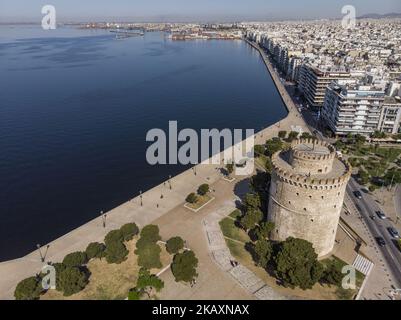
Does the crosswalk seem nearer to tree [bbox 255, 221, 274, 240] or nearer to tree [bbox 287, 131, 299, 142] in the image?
tree [bbox 255, 221, 274, 240]

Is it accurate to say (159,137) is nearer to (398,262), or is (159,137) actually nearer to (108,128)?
(108,128)

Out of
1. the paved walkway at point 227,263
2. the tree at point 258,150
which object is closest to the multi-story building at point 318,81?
the tree at point 258,150

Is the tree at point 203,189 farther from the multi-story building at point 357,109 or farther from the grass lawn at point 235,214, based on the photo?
the multi-story building at point 357,109

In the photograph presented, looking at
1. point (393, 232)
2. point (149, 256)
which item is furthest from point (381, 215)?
point (149, 256)

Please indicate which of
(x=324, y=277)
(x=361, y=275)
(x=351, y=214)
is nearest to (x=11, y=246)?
(x=324, y=277)

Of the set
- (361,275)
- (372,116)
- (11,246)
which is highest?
(372,116)

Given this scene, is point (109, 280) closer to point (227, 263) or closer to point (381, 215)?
point (227, 263)
